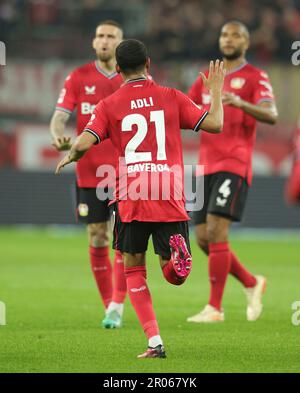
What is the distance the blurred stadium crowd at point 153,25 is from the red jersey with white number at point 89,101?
39.4 feet

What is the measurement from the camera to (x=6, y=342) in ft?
27.4

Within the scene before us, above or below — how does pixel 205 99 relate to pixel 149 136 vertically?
above

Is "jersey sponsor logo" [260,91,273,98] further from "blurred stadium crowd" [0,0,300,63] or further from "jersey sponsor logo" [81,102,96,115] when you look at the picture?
"blurred stadium crowd" [0,0,300,63]

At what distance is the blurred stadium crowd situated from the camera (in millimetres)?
22375

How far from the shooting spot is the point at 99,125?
25.1 feet

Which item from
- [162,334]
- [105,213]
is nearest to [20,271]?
[105,213]

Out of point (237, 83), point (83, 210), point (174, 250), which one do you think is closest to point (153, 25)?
point (237, 83)

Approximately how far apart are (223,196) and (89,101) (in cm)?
158

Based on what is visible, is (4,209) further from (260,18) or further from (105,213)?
(105,213)

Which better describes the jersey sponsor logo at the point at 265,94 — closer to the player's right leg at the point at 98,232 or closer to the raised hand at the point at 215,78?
the player's right leg at the point at 98,232

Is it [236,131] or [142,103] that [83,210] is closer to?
[236,131]

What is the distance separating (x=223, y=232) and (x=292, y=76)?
1212 cm

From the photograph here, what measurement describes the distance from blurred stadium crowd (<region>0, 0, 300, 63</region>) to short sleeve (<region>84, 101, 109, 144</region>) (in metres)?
14.5

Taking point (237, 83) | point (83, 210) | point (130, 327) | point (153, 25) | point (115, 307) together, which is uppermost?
point (153, 25)
